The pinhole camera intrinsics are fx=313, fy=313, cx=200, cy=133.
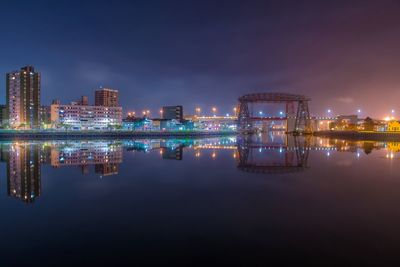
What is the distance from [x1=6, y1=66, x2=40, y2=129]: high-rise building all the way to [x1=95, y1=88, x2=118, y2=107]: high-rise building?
155 ft

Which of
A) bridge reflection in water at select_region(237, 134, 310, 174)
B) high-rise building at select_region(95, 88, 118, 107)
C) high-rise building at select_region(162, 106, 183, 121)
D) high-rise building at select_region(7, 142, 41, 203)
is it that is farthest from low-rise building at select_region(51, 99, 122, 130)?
high-rise building at select_region(7, 142, 41, 203)

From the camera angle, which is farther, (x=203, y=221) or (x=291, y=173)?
(x=291, y=173)

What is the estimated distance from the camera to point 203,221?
7.27 meters

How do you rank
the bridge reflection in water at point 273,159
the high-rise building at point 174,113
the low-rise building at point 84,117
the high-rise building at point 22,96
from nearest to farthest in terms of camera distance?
the bridge reflection in water at point 273,159
the high-rise building at point 22,96
the low-rise building at point 84,117
the high-rise building at point 174,113

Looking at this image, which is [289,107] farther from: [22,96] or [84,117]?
[22,96]

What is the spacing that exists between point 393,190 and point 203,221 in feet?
24.9

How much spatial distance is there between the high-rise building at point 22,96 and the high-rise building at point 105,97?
4736cm

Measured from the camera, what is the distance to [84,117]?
120688mm

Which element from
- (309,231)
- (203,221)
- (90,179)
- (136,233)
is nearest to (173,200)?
(203,221)

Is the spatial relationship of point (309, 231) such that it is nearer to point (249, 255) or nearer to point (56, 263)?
point (249, 255)

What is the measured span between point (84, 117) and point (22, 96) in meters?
22.0

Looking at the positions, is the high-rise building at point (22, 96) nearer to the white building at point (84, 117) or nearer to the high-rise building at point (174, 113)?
the white building at point (84, 117)

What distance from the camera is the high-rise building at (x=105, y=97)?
160625 mm

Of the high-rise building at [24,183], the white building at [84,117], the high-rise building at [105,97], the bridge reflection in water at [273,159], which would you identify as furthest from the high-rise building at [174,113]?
the high-rise building at [24,183]
